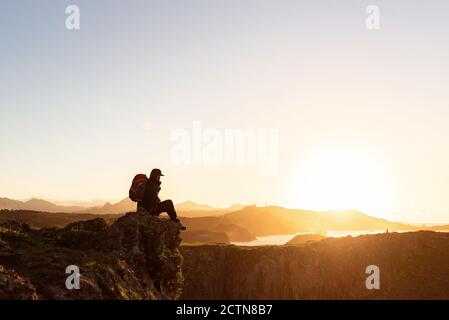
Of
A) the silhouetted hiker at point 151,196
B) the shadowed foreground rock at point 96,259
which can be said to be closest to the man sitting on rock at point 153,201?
the silhouetted hiker at point 151,196

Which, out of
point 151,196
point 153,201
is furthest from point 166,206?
point 151,196

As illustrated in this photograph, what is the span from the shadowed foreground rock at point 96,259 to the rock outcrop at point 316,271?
155 ft

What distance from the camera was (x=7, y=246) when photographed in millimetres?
13508

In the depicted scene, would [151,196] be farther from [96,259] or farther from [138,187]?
[96,259]

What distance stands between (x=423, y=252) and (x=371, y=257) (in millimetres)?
12607

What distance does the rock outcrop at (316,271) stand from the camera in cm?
6525

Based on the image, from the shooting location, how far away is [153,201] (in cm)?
1948

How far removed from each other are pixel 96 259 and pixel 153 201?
5705mm

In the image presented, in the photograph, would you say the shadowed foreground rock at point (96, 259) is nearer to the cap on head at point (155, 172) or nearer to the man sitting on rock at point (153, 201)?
the man sitting on rock at point (153, 201)

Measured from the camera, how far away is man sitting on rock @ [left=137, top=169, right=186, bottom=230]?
1906cm

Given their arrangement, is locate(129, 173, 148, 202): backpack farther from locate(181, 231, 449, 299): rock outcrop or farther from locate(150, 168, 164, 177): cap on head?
locate(181, 231, 449, 299): rock outcrop
